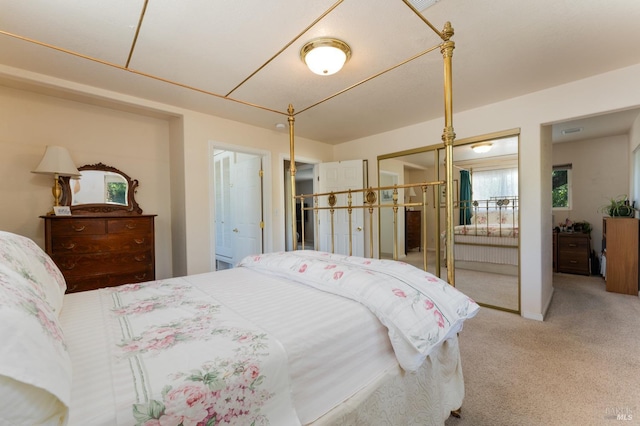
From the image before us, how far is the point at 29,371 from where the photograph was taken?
0.52m

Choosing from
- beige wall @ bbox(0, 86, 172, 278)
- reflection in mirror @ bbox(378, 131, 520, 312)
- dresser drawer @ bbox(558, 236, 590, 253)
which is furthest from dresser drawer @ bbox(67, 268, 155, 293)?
dresser drawer @ bbox(558, 236, 590, 253)

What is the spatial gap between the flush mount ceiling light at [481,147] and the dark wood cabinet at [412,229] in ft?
3.34

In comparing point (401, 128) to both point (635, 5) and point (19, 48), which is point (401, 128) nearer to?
point (635, 5)

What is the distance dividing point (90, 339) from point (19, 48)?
2365mm

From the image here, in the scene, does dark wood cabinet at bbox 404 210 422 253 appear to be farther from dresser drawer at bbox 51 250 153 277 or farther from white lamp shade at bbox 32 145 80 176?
white lamp shade at bbox 32 145 80 176

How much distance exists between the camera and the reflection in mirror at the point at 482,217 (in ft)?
9.98

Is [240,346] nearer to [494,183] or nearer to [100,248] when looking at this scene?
[100,248]

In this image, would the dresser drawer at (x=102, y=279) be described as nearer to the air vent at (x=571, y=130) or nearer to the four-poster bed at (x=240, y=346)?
the four-poster bed at (x=240, y=346)

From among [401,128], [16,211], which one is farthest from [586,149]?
[16,211]

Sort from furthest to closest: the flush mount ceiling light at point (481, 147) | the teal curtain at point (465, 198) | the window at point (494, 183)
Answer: the teal curtain at point (465, 198) → the flush mount ceiling light at point (481, 147) → the window at point (494, 183)

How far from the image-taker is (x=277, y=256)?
1.91m

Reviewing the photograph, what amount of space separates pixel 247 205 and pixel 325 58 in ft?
8.70


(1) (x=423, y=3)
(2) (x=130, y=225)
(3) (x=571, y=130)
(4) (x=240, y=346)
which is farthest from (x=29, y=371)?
(3) (x=571, y=130)

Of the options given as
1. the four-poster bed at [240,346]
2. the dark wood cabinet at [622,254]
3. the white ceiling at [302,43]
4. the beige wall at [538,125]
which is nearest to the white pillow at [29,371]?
the four-poster bed at [240,346]
